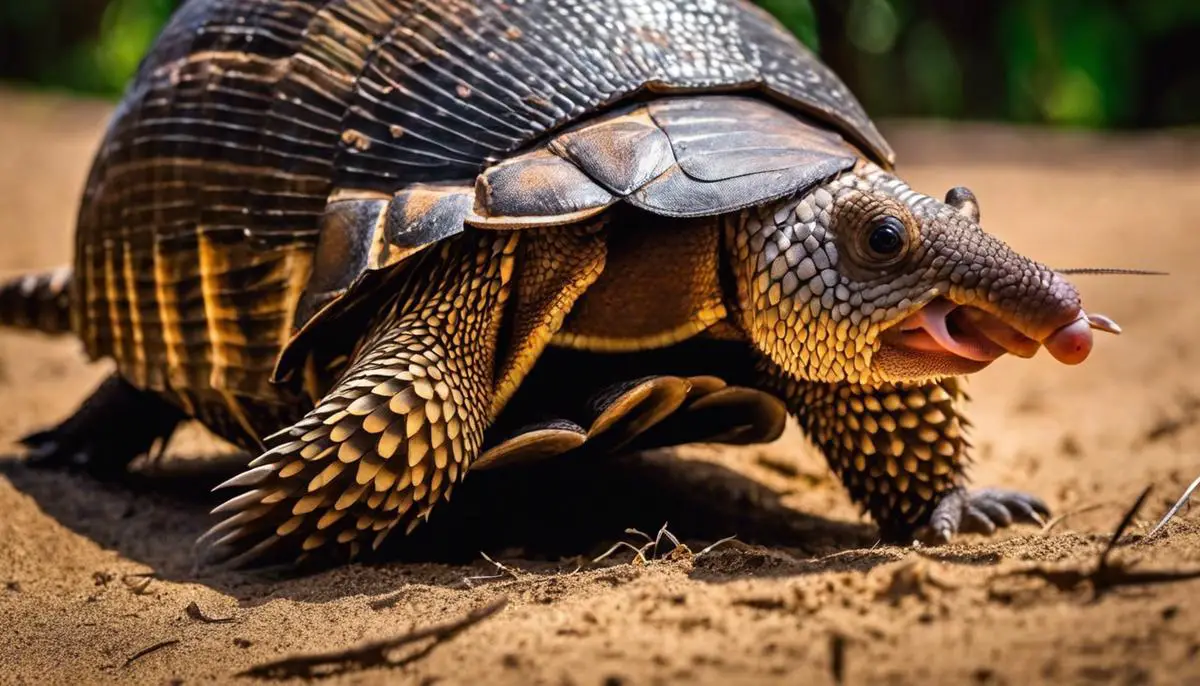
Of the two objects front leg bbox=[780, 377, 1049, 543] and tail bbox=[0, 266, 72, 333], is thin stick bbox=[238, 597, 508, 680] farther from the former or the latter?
tail bbox=[0, 266, 72, 333]

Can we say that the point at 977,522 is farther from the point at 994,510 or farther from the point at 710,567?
the point at 710,567

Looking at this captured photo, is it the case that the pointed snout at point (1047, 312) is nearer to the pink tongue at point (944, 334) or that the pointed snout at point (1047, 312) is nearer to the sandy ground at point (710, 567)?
the pink tongue at point (944, 334)

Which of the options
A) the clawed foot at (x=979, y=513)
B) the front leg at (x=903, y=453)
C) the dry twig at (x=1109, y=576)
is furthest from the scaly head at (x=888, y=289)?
the dry twig at (x=1109, y=576)

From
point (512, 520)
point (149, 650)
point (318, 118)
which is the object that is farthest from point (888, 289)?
point (149, 650)

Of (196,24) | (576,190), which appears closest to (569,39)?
(576,190)

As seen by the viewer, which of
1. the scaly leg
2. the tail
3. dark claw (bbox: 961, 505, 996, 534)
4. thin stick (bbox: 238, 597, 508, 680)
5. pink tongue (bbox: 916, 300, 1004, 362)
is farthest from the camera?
the tail

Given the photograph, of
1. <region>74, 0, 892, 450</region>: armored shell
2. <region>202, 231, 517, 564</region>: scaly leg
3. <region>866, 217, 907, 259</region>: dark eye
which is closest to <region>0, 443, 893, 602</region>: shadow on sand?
<region>202, 231, 517, 564</region>: scaly leg
